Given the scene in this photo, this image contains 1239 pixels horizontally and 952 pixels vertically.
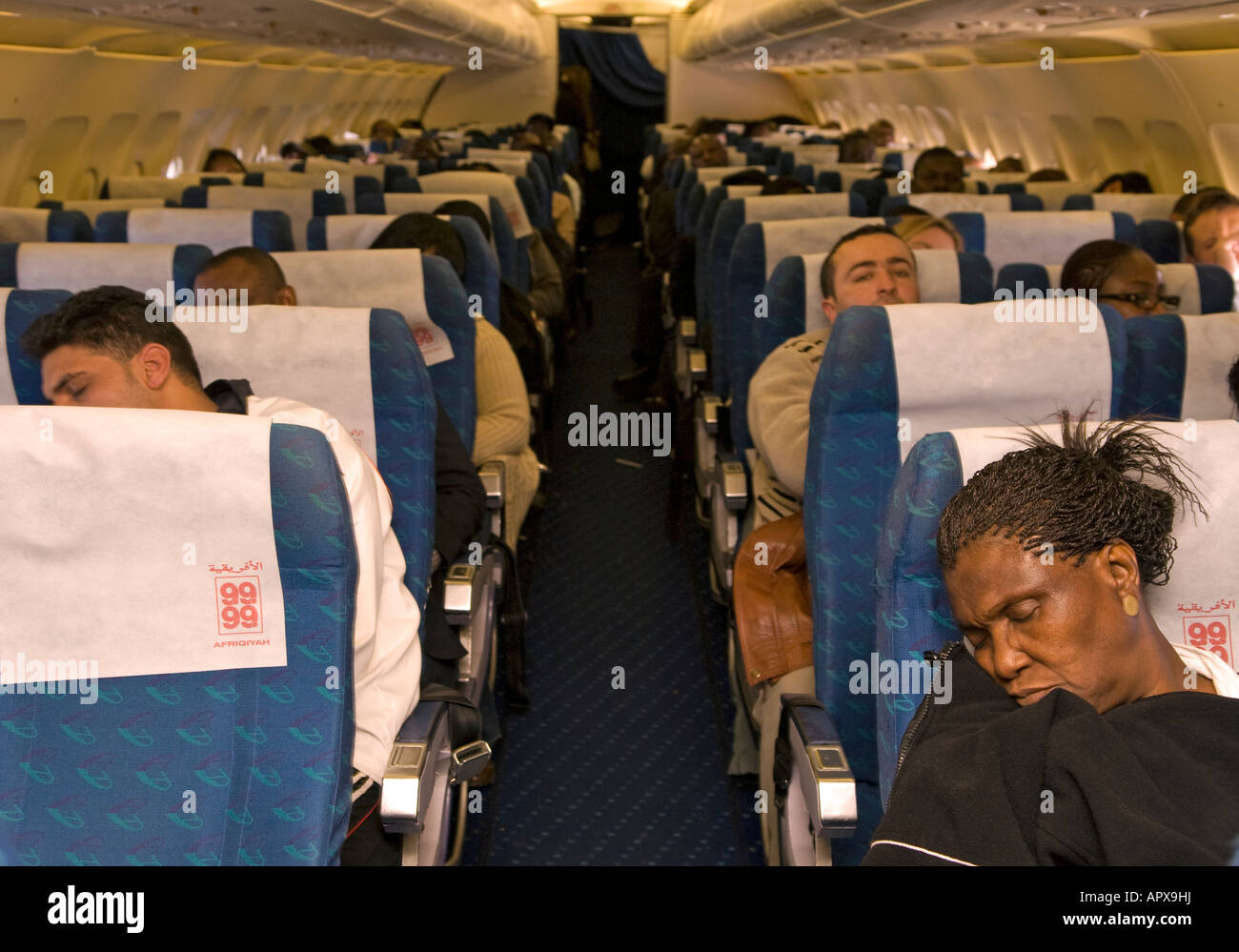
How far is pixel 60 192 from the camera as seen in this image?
8047 millimetres

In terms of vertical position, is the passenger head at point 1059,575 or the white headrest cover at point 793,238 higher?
the white headrest cover at point 793,238

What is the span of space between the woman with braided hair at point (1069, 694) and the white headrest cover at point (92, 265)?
266cm

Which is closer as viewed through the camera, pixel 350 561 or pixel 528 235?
pixel 350 561

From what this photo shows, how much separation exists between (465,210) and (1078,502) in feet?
12.0

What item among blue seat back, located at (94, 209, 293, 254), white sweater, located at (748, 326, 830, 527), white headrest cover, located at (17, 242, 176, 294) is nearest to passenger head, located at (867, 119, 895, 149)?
blue seat back, located at (94, 209, 293, 254)

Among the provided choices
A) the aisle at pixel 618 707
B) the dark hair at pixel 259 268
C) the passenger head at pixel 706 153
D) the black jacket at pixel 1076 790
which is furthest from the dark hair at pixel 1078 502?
the passenger head at pixel 706 153

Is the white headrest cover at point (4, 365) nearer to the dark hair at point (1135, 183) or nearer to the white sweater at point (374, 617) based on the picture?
the white sweater at point (374, 617)

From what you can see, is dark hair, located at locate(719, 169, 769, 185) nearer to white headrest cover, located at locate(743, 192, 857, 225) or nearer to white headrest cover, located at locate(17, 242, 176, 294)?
white headrest cover, located at locate(743, 192, 857, 225)

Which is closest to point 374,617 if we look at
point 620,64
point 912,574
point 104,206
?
point 912,574

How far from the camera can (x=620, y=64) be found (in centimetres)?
1969

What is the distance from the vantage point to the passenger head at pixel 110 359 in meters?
2.22
